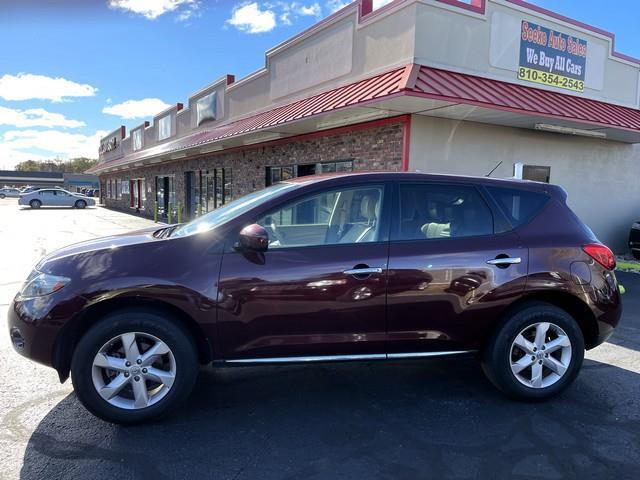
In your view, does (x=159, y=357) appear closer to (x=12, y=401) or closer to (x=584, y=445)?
(x=12, y=401)

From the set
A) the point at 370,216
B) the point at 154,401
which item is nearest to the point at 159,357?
the point at 154,401

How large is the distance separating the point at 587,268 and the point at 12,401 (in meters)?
4.71

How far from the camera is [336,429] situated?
3.24 metres

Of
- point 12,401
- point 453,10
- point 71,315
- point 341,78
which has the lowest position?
point 12,401

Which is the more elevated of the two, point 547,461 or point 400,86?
point 400,86

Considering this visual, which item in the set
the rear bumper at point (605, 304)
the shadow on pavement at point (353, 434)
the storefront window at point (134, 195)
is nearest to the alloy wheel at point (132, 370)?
the shadow on pavement at point (353, 434)

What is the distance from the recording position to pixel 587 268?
380cm

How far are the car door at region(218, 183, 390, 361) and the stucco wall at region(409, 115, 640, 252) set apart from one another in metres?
5.80

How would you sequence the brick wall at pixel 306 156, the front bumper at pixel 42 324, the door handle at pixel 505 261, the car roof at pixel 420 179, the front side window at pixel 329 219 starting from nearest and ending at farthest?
the front bumper at pixel 42 324
the front side window at pixel 329 219
the door handle at pixel 505 261
the car roof at pixel 420 179
the brick wall at pixel 306 156

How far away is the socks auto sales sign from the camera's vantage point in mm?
9812

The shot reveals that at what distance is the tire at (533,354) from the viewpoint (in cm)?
363

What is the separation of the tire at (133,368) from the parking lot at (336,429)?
0.53 ft

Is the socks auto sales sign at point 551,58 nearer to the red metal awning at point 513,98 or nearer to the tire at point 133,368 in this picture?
the red metal awning at point 513,98

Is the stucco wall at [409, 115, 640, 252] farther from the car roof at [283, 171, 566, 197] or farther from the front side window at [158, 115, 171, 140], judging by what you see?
the front side window at [158, 115, 171, 140]
